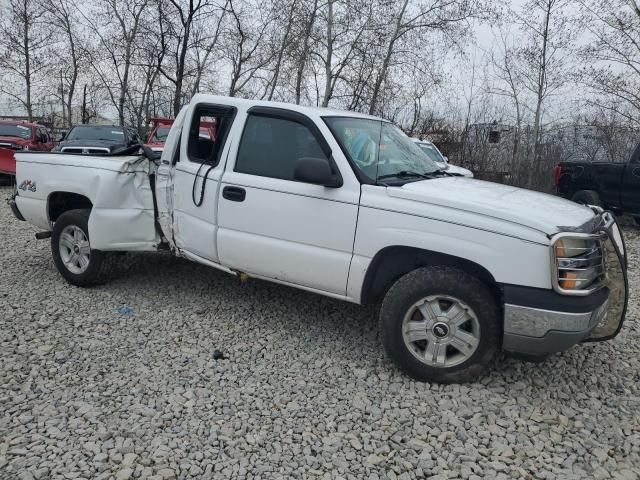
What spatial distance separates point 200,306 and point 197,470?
2309 mm

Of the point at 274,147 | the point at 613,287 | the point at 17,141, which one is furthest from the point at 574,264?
the point at 17,141

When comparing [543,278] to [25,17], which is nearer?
[543,278]

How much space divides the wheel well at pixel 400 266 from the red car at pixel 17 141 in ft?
39.1

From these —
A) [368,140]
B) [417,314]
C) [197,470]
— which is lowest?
[197,470]

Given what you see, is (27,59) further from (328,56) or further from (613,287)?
(613,287)

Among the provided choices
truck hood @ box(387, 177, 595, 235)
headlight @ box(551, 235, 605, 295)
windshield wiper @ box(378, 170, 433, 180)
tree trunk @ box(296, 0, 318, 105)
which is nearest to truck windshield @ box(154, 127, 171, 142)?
tree trunk @ box(296, 0, 318, 105)

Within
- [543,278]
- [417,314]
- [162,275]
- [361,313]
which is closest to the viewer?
[543,278]

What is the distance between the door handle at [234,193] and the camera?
13.1 feet

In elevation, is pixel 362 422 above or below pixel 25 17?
below

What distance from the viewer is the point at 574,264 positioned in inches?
117

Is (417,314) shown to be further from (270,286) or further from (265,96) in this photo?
(265,96)

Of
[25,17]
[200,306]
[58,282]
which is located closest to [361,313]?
[200,306]

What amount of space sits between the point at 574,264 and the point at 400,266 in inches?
43.8

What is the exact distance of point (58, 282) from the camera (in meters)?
5.25
